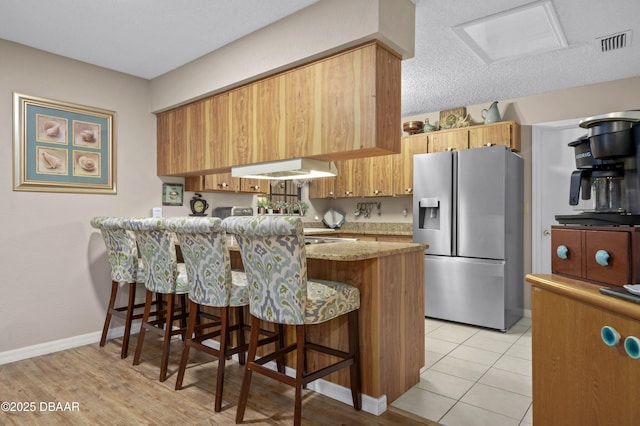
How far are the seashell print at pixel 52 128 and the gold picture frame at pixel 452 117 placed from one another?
401cm

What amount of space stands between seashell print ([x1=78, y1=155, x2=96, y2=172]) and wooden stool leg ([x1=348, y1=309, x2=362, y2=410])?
2.80 metres

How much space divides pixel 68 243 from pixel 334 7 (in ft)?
9.62

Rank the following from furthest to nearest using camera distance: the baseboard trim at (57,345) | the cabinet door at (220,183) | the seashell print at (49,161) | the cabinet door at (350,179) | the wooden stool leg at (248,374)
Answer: the cabinet door at (350,179)
the cabinet door at (220,183)
the seashell print at (49,161)
the baseboard trim at (57,345)
the wooden stool leg at (248,374)

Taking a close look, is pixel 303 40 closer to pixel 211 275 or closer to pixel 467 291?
pixel 211 275

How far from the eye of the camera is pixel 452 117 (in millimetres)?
4535

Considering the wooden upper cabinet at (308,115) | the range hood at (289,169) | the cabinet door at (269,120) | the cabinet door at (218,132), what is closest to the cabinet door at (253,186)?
the wooden upper cabinet at (308,115)

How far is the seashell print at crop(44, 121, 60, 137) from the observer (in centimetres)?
320

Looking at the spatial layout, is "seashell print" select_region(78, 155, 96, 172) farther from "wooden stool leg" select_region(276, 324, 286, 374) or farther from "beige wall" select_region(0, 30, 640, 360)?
"wooden stool leg" select_region(276, 324, 286, 374)

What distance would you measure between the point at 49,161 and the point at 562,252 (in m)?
3.74

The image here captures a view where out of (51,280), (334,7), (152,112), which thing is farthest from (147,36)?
(51,280)

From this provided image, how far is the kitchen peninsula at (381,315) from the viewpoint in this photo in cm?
213

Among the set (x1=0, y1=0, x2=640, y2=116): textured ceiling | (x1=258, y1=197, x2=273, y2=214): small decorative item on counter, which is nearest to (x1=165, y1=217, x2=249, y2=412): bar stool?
(x1=0, y1=0, x2=640, y2=116): textured ceiling

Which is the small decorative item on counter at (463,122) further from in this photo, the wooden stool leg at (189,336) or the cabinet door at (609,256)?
the wooden stool leg at (189,336)

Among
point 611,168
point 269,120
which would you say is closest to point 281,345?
point 269,120
